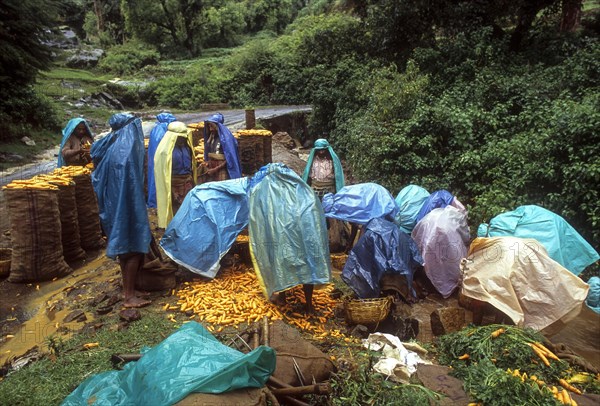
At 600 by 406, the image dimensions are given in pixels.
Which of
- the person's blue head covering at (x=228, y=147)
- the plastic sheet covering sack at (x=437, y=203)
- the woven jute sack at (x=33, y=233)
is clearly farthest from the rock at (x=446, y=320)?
the woven jute sack at (x=33, y=233)

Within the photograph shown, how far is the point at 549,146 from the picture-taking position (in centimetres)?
659

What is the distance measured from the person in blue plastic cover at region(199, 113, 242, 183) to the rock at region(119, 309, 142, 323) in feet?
9.94

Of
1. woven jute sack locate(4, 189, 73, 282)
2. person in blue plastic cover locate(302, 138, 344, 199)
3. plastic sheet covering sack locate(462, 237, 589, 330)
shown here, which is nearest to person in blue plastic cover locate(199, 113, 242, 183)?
person in blue plastic cover locate(302, 138, 344, 199)

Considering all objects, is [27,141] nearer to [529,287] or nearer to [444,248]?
[444,248]

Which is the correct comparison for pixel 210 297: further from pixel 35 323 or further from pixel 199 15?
pixel 199 15

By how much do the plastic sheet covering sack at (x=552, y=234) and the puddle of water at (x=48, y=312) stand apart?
16.5ft

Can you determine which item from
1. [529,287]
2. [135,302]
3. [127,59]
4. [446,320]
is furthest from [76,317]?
[127,59]

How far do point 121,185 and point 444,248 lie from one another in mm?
3798

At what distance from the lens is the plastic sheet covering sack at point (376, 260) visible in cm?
454

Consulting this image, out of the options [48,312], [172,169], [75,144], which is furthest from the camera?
[75,144]

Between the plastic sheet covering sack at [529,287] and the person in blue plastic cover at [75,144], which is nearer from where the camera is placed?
the plastic sheet covering sack at [529,287]

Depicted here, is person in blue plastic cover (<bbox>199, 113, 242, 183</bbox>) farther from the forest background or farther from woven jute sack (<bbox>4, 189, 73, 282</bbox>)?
the forest background

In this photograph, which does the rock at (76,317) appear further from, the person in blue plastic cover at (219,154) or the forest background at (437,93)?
the forest background at (437,93)

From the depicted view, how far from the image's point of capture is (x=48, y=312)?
4742 mm
